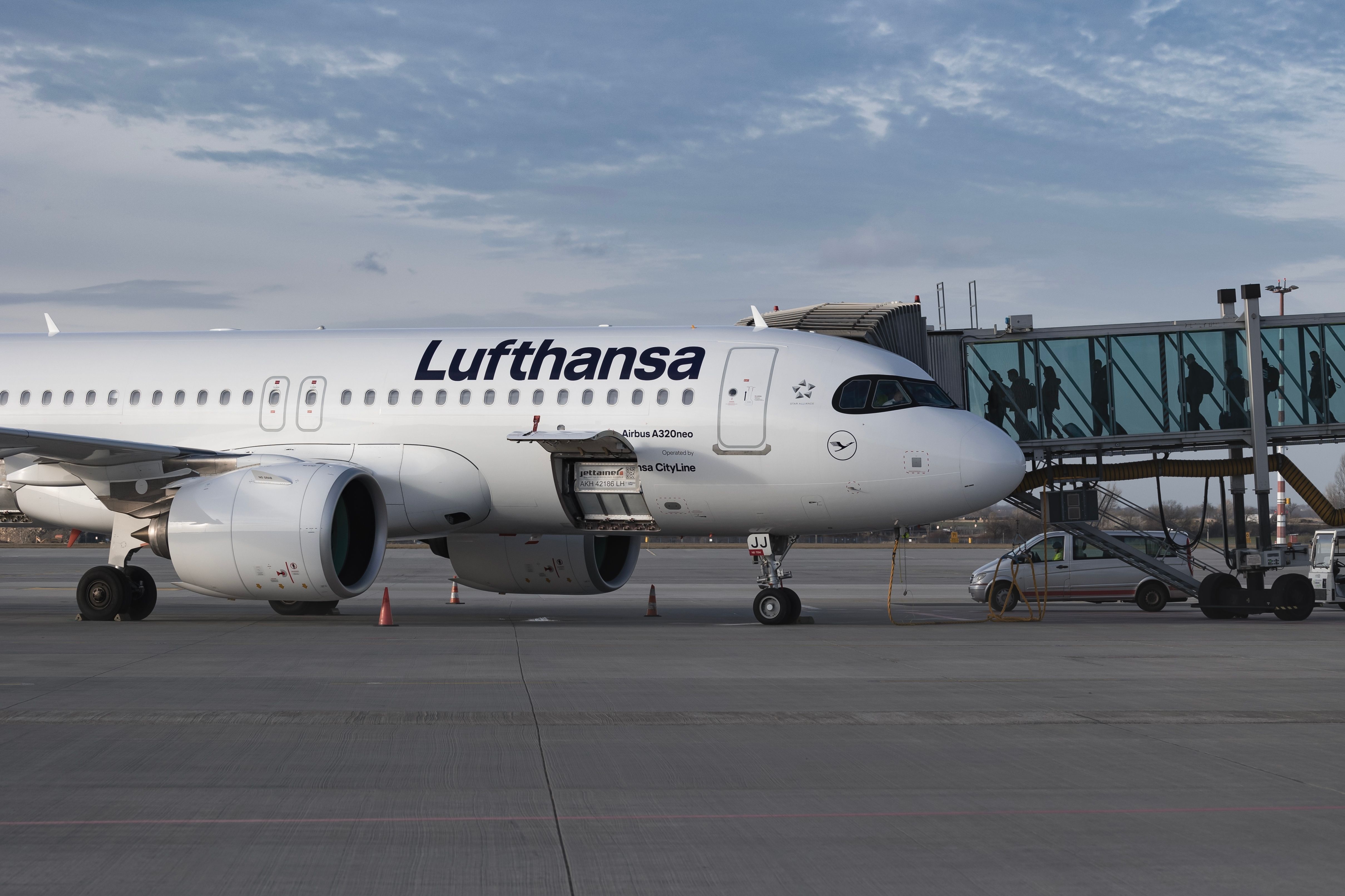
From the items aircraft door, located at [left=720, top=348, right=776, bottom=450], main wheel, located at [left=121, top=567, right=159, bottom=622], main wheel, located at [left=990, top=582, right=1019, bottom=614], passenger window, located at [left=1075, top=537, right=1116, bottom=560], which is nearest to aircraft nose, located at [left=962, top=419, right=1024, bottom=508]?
aircraft door, located at [left=720, top=348, right=776, bottom=450]

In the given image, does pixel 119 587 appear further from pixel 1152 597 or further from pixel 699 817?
pixel 1152 597

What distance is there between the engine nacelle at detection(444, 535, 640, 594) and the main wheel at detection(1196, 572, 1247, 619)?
34.3ft

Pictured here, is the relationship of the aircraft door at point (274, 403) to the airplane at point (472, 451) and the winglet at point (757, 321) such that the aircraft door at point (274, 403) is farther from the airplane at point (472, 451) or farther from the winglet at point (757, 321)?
the winglet at point (757, 321)

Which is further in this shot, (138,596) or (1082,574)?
(1082,574)

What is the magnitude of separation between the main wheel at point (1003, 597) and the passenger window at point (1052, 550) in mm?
1322

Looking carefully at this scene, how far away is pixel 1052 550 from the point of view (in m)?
28.4

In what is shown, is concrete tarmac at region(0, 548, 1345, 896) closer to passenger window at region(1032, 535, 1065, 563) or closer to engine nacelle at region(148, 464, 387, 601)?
engine nacelle at region(148, 464, 387, 601)

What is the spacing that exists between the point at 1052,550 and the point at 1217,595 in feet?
17.5

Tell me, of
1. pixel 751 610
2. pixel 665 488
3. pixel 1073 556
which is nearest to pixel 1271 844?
pixel 665 488

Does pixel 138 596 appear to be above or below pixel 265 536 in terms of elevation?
below

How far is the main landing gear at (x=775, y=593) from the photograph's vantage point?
763 inches

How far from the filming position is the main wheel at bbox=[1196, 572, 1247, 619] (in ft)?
76.1

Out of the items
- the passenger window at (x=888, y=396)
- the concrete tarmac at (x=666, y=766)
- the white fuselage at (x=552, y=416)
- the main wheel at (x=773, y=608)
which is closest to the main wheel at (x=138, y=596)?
the white fuselage at (x=552, y=416)

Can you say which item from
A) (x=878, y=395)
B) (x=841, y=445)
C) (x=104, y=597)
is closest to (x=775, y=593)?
(x=841, y=445)
